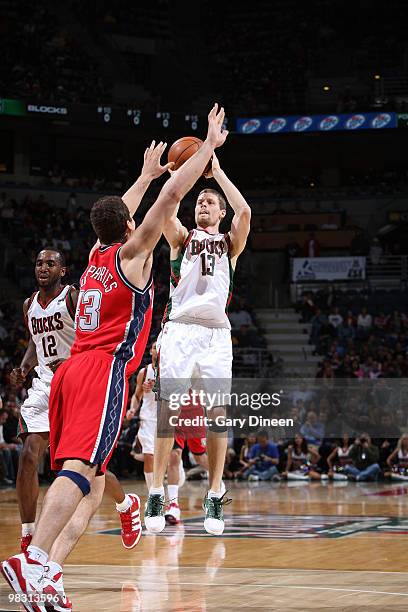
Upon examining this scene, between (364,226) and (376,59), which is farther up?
(376,59)

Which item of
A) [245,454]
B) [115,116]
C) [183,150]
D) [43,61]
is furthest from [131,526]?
[43,61]

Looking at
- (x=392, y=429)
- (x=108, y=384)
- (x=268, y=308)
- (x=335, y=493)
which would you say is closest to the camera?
(x=108, y=384)

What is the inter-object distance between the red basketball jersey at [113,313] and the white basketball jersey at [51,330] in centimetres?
247

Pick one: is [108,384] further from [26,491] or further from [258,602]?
[26,491]

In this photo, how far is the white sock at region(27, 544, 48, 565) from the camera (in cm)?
476

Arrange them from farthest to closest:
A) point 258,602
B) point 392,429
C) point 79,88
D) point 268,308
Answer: point 79,88 → point 268,308 → point 392,429 → point 258,602

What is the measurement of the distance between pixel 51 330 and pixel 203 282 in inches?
53.9

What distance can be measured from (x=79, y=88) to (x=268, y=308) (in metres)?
8.65

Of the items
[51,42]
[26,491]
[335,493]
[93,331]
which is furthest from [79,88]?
[93,331]

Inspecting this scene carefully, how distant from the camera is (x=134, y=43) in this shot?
3262 cm

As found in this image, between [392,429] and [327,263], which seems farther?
[327,263]

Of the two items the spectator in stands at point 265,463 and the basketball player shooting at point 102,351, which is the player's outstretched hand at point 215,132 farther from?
the spectator in stands at point 265,463

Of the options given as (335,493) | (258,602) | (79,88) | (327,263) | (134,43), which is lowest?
(335,493)

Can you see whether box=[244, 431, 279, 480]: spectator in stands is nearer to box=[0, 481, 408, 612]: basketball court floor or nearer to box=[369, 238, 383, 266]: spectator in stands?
box=[0, 481, 408, 612]: basketball court floor
